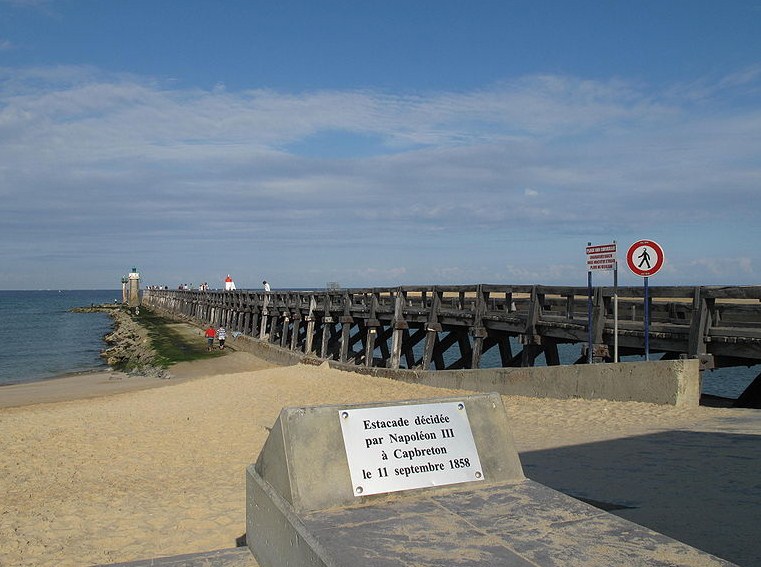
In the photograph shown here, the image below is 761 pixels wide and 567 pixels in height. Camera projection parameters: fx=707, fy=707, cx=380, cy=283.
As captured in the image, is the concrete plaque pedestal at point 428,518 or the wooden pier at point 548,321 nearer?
the concrete plaque pedestal at point 428,518

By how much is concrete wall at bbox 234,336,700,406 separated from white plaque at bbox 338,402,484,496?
701cm

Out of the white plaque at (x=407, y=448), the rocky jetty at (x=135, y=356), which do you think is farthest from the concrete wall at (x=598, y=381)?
the rocky jetty at (x=135, y=356)

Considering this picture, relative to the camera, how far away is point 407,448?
4.33 meters

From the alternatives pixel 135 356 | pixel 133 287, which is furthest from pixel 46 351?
pixel 133 287

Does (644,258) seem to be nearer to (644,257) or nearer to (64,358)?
(644,257)

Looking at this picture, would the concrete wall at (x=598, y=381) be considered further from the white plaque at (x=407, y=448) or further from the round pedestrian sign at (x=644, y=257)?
the white plaque at (x=407, y=448)

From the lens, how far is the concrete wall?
10.5m

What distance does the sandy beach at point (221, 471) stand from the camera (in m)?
5.76

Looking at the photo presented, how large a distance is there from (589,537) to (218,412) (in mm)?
10928

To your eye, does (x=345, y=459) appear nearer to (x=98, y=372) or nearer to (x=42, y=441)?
(x=42, y=441)

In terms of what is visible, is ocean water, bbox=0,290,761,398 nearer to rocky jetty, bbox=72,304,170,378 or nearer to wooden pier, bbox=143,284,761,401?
rocky jetty, bbox=72,304,170,378

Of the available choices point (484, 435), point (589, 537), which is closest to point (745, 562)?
point (589, 537)

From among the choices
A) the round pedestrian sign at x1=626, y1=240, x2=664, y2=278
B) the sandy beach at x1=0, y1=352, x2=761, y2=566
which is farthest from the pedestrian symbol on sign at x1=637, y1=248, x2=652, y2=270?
the sandy beach at x1=0, y1=352, x2=761, y2=566

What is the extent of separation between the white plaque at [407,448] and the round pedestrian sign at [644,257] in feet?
26.9
